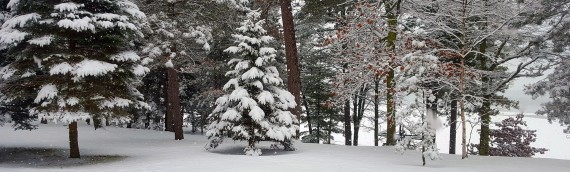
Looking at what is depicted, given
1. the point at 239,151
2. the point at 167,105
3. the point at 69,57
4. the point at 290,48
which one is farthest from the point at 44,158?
the point at 167,105

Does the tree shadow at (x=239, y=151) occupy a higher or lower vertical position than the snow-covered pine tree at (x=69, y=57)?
A: lower

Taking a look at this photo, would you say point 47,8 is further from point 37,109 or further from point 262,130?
point 262,130

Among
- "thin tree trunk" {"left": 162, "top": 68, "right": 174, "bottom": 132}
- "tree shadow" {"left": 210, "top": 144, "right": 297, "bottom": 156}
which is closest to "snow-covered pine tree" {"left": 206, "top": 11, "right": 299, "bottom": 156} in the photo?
"tree shadow" {"left": 210, "top": 144, "right": 297, "bottom": 156}

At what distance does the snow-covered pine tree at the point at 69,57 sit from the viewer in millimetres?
11234

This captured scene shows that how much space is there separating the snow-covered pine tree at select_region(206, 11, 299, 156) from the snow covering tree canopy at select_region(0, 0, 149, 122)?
9.18 feet

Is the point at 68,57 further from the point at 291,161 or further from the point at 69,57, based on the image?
the point at 291,161

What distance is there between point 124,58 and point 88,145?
6.59 meters

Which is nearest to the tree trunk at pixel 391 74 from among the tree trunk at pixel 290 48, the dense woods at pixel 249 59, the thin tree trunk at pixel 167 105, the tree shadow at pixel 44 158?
the dense woods at pixel 249 59

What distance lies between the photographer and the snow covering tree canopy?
11227 millimetres

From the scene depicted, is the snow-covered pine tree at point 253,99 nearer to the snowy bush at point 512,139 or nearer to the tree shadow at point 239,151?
the tree shadow at point 239,151

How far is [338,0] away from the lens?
17.0 metres

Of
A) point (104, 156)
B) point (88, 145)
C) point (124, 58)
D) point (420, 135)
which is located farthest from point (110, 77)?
point (420, 135)

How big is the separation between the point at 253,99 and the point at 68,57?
5.14 metres

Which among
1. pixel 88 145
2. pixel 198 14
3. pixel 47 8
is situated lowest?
pixel 88 145
